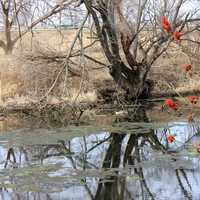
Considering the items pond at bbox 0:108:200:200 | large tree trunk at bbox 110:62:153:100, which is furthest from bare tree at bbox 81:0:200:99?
pond at bbox 0:108:200:200

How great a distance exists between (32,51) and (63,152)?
36.3 feet

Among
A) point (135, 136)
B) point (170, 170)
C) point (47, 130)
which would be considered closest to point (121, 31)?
point (47, 130)

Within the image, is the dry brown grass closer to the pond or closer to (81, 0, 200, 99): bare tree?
(81, 0, 200, 99): bare tree

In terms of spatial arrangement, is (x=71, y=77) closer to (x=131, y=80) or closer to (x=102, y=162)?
(x=131, y=80)

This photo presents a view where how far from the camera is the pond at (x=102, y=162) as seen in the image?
33.7 feet

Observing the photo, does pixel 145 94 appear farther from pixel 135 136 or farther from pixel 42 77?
pixel 135 136

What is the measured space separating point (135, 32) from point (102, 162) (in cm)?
1157

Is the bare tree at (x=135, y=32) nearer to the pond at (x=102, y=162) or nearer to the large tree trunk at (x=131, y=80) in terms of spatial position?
the large tree trunk at (x=131, y=80)

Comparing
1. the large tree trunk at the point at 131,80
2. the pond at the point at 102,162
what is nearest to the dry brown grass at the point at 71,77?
the large tree trunk at the point at 131,80

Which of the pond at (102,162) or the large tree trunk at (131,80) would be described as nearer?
the pond at (102,162)

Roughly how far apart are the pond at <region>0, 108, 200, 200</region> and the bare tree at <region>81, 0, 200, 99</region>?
548cm

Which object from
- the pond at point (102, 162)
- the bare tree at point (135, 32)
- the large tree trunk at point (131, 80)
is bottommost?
the pond at point (102, 162)

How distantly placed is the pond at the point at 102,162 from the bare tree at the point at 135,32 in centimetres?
548

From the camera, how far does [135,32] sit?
23578mm
